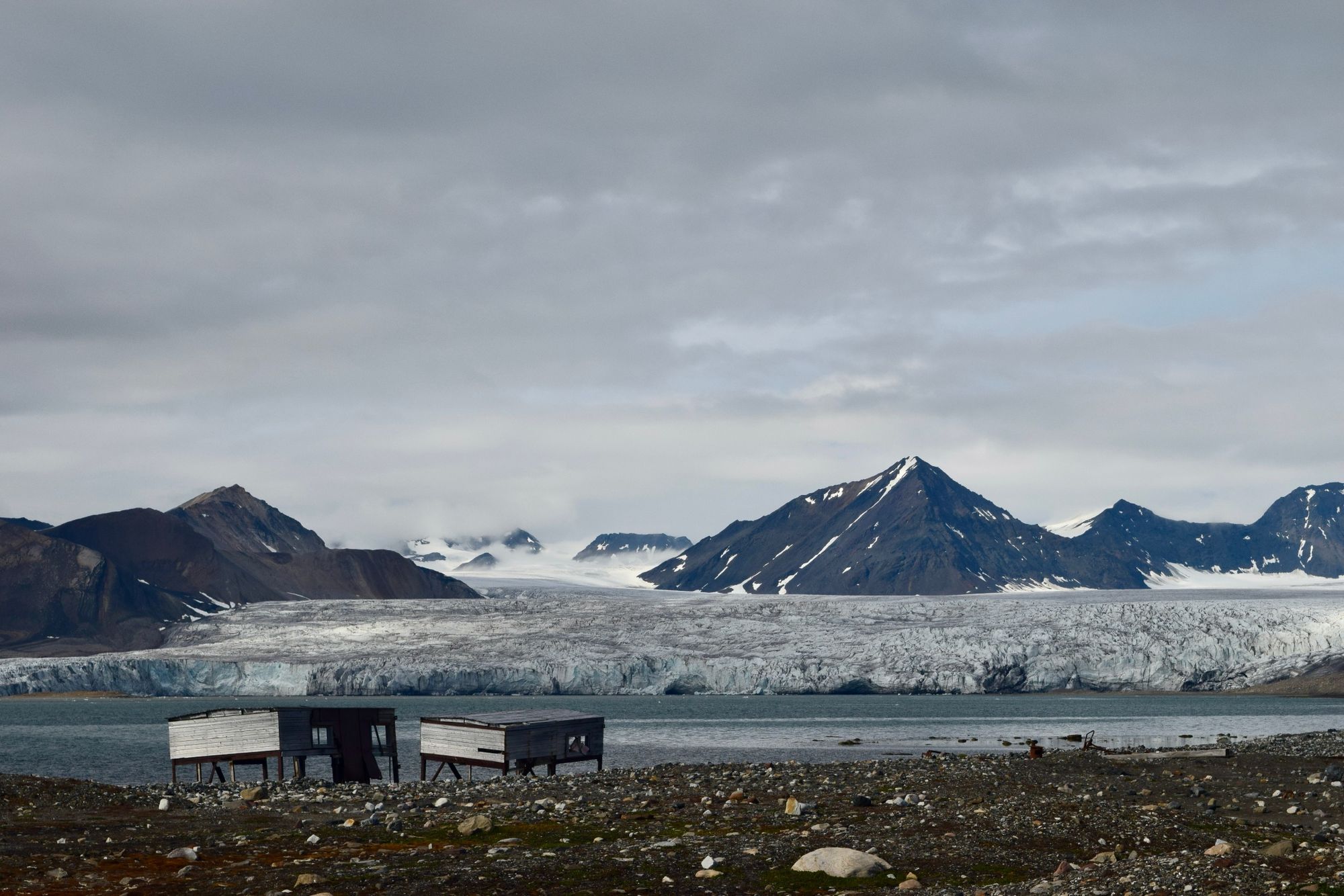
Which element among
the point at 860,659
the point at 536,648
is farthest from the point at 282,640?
the point at 860,659

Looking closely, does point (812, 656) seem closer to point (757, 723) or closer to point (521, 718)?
point (757, 723)

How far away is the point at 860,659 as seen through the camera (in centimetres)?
13012

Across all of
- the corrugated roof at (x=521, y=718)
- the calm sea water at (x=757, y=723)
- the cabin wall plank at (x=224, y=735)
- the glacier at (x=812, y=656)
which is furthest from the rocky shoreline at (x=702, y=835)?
the glacier at (x=812, y=656)

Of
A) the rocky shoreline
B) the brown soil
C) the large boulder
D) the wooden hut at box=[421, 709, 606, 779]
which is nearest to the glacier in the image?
the wooden hut at box=[421, 709, 606, 779]

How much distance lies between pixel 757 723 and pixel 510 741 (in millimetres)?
45559

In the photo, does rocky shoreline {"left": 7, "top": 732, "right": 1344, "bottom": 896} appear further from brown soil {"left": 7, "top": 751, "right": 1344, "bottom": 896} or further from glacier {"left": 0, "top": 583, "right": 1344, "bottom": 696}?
glacier {"left": 0, "top": 583, "right": 1344, "bottom": 696}

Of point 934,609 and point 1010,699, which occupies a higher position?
point 934,609

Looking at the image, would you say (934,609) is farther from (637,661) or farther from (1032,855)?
(1032,855)

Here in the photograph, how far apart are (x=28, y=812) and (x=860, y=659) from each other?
342 ft

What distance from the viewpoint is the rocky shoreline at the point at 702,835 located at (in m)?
21.1

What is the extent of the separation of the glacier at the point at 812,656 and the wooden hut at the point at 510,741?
80267 millimetres

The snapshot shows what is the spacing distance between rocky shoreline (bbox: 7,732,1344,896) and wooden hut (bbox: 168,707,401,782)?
6.91 meters

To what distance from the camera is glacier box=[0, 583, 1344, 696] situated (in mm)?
130000

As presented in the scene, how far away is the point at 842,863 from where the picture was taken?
71.5ft
